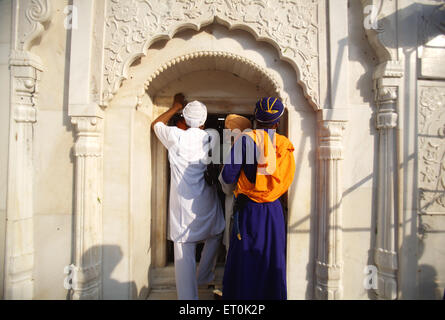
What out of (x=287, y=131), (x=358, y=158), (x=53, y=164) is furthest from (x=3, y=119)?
(x=358, y=158)

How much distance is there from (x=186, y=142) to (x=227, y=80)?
3.02ft

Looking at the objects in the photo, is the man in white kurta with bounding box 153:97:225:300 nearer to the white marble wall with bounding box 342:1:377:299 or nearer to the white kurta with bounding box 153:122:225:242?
the white kurta with bounding box 153:122:225:242

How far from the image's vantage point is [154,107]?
248 centimetres

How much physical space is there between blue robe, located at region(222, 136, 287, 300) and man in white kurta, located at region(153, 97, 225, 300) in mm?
371

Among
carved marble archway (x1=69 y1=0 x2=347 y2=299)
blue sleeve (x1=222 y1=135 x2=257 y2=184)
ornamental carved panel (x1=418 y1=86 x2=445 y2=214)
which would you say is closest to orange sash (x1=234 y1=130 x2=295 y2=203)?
blue sleeve (x1=222 y1=135 x2=257 y2=184)

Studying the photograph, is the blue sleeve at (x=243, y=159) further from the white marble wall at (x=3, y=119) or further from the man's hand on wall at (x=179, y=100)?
the white marble wall at (x=3, y=119)

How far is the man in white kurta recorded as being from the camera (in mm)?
2008

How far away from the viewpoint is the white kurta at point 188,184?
201cm

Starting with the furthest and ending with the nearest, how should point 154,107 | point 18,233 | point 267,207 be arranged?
1. point 154,107
2. point 18,233
3. point 267,207

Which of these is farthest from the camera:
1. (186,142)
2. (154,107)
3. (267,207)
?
(154,107)

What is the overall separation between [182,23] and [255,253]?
1.91 metres

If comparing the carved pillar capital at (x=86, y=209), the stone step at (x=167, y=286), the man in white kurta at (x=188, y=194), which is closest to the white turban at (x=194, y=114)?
the man in white kurta at (x=188, y=194)
